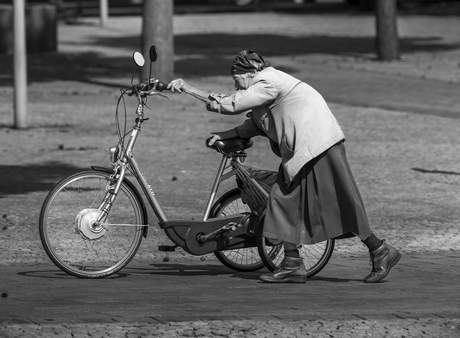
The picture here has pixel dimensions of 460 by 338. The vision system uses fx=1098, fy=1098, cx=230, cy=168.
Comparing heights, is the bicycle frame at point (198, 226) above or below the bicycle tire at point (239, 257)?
above

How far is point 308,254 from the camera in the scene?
7.00 metres

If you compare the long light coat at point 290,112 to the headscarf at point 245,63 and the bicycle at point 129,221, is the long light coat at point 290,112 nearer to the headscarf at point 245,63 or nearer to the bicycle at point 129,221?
the headscarf at point 245,63

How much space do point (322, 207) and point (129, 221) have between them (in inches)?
48.2

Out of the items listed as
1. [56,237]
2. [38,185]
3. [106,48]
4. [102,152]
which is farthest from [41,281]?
[106,48]

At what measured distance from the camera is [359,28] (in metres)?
34.7

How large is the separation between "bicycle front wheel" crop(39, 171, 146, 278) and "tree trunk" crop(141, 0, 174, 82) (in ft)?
38.0

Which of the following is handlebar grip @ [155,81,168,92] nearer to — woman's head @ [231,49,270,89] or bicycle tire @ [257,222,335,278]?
woman's head @ [231,49,270,89]

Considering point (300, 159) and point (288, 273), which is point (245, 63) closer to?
point (300, 159)

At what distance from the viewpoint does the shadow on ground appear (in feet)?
34.4

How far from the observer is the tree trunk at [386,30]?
23.9 meters

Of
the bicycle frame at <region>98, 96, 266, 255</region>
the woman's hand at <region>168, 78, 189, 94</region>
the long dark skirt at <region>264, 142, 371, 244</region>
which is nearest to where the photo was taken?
the woman's hand at <region>168, 78, 189, 94</region>

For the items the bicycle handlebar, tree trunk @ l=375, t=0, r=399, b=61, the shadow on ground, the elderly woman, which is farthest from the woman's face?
tree trunk @ l=375, t=0, r=399, b=61

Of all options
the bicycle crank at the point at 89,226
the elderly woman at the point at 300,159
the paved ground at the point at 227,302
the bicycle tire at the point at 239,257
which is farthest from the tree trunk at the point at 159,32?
the elderly woman at the point at 300,159

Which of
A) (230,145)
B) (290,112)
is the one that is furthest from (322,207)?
(230,145)
